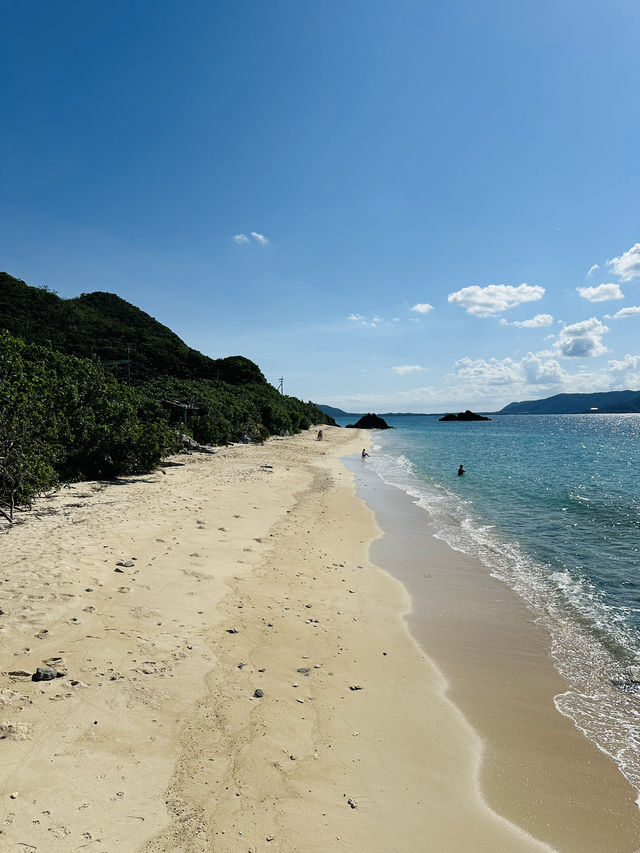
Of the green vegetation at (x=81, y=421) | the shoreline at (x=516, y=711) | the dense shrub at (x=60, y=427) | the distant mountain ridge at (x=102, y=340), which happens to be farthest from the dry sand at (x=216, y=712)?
the distant mountain ridge at (x=102, y=340)

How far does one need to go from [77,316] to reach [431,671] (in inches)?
3634

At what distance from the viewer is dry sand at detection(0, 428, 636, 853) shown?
3.60 m

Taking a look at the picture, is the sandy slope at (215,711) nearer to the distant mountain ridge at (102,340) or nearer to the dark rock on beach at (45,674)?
the dark rock on beach at (45,674)

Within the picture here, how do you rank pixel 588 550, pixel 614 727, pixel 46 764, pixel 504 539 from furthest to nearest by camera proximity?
pixel 504 539
pixel 588 550
pixel 614 727
pixel 46 764

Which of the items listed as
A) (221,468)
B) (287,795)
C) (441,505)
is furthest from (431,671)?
(221,468)

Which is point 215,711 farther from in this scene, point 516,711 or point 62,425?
point 62,425

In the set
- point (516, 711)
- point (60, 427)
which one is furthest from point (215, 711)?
point (60, 427)

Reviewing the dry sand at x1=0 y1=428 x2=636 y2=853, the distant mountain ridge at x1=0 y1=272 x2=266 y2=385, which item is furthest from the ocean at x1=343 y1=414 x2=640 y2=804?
the distant mountain ridge at x1=0 y1=272 x2=266 y2=385

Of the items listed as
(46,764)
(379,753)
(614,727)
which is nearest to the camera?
(46,764)

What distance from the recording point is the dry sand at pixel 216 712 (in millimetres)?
3600

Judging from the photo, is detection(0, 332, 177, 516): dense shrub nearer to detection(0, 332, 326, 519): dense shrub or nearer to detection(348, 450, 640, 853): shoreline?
detection(0, 332, 326, 519): dense shrub

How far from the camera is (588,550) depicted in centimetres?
1359

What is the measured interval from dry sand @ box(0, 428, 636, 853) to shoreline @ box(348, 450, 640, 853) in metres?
0.29

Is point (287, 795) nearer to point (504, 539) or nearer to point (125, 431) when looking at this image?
point (504, 539)
